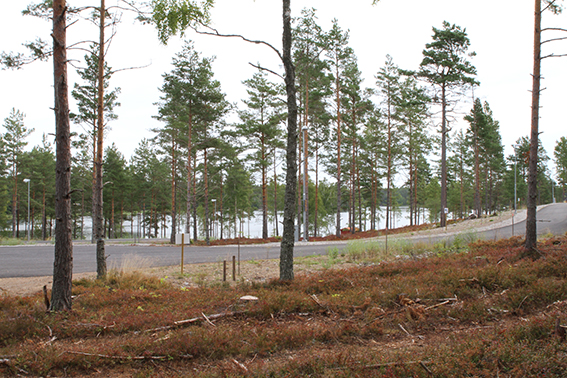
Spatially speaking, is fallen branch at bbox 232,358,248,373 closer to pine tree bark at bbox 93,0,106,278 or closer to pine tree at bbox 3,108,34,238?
pine tree bark at bbox 93,0,106,278

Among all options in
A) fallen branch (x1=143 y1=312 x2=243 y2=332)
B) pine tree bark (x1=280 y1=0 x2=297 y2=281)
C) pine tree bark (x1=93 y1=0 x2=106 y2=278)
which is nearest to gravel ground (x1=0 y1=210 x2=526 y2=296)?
pine tree bark (x1=93 y1=0 x2=106 y2=278)

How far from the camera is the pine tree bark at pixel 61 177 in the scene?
239 inches

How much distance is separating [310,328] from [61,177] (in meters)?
4.80

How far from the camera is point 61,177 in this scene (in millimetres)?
6129

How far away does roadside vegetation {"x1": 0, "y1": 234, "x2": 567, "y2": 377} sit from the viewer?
3.67 meters

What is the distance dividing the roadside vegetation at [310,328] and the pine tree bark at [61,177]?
452 millimetres

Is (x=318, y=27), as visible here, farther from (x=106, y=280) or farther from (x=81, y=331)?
(x=81, y=331)

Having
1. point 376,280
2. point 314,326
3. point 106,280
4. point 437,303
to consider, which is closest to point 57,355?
point 314,326

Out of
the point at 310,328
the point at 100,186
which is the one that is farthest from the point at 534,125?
the point at 100,186

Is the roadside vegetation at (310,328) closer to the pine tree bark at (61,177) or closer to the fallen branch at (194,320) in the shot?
the fallen branch at (194,320)

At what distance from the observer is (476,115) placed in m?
39.5

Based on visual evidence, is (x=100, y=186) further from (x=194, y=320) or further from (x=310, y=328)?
(x=310, y=328)

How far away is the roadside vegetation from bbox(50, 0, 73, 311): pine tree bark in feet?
1.48

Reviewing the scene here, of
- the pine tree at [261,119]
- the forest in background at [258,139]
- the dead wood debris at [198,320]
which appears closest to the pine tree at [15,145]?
the forest in background at [258,139]
